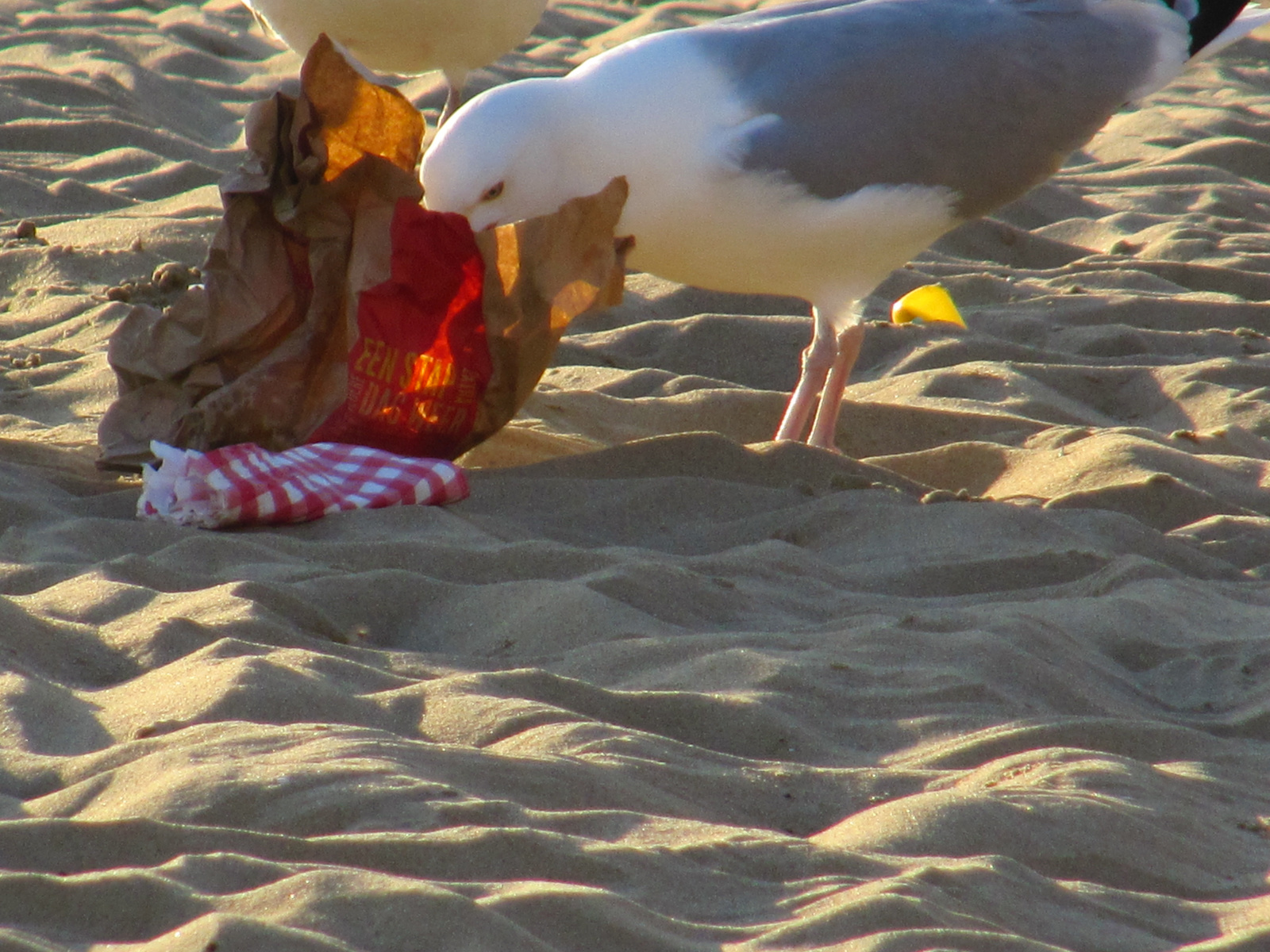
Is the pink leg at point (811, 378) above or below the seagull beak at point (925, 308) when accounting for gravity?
above

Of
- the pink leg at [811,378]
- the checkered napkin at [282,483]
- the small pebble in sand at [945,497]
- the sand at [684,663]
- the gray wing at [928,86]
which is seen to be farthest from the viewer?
the pink leg at [811,378]

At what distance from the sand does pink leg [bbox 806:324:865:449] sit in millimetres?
169

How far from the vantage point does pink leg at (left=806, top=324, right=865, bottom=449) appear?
405 centimetres

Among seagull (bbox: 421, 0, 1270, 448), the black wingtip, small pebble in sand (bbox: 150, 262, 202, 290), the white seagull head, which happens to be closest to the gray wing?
seagull (bbox: 421, 0, 1270, 448)

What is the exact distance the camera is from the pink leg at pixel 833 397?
13.3 feet

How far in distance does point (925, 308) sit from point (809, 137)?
5.23 feet

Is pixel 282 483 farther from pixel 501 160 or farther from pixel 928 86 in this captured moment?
pixel 928 86

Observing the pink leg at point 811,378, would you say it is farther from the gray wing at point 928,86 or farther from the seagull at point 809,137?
the gray wing at point 928,86

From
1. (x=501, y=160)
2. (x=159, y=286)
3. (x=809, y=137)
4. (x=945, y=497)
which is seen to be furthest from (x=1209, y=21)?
(x=159, y=286)

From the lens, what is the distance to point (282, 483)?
10.5 ft

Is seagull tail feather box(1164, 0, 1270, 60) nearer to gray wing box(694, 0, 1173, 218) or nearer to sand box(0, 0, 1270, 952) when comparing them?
gray wing box(694, 0, 1173, 218)

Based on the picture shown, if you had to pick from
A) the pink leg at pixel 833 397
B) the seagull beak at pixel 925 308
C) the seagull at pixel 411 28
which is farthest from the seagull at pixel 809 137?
the seagull at pixel 411 28

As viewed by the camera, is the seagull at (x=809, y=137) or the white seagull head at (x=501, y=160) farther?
the seagull at (x=809, y=137)

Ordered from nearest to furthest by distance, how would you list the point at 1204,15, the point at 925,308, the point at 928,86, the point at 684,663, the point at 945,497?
1. the point at 684,663
2. the point at 945,497
3. the point at 928,86
4. the point at 1204,15
5. the point at 925,308
